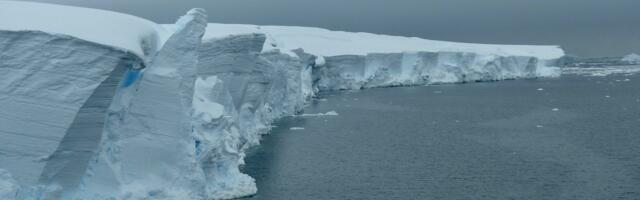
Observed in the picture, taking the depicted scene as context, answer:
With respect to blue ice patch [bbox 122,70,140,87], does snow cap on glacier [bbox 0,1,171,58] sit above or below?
above

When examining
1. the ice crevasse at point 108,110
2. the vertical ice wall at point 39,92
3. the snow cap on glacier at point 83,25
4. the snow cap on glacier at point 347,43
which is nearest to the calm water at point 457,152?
the ice crevasse at point 108,110

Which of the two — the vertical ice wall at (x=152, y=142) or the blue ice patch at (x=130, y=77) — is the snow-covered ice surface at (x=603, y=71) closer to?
the vertical ice wall at (x=152, y=142)

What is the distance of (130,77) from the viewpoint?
28.9 ft

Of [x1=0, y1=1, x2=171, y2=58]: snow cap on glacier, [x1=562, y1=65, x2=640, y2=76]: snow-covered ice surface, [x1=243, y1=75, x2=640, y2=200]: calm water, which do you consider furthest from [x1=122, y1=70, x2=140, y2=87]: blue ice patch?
[x1=562, y1=65, x2=640, y2=76]: snow-covered ice surface

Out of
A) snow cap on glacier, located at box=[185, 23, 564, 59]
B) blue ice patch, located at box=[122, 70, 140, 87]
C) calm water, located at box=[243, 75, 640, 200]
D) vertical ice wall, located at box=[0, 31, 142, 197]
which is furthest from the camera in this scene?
snow cap on glacier, located at box=[185, 23, 564, 59]

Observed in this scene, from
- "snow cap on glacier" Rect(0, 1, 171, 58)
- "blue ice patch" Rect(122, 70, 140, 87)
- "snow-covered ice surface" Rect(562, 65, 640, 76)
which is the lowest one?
"snow-covered ice surface" Rect(562, 65, 640, 76)

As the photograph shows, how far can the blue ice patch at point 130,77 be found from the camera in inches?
343

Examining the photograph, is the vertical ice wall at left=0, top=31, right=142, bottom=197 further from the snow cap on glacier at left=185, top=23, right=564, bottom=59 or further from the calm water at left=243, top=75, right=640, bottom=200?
the snow cap on glacier at left=185, top=23, right=564, bottom=59

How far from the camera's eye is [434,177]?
40.7 ft

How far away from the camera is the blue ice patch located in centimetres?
870

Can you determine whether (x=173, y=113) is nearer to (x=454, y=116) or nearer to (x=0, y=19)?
(x=0, y=19)

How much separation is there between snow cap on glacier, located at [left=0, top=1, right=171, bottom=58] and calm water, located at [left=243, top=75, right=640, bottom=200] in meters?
3.15

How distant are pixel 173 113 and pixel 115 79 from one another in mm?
1565

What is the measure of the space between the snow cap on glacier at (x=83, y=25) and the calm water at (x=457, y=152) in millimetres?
3145
